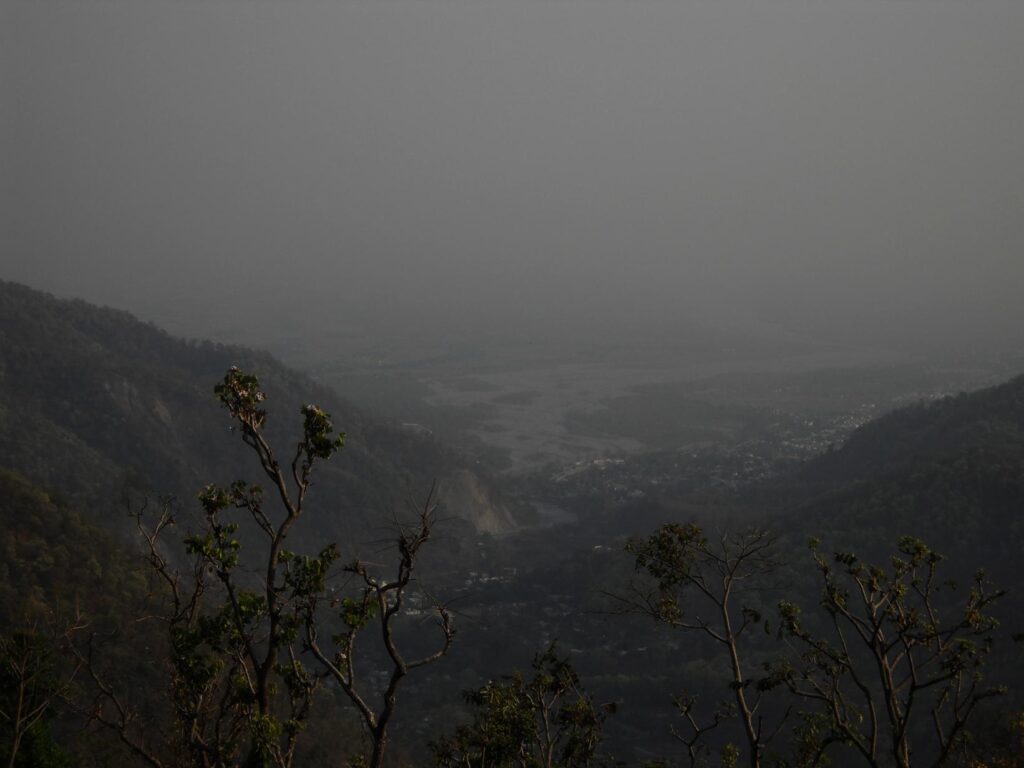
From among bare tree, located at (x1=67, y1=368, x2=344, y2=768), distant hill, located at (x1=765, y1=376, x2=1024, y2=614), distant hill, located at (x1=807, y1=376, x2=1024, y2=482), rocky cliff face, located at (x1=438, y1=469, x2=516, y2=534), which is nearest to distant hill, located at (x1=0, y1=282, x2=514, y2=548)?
rocky cliff face, located at (x1=438, y1=469, x2=516, y2=534)

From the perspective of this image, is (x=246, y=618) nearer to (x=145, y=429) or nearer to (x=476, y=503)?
(x=145, y=429)

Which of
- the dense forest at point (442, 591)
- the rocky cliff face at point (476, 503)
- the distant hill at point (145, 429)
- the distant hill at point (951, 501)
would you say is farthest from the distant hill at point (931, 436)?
the distant hill at point (145, 429)

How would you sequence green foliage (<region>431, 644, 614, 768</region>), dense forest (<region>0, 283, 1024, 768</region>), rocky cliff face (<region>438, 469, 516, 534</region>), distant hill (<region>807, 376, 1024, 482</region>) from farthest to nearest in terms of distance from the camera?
rocky cliff face (<region>438, 469, 516, 534</region>), distant hill (<region>807, 376, 1024, 482</region>), green foliage (<region>431, 644, 614, 768</region>), dense forest (<region>0, 283, 1024, 768</region>)

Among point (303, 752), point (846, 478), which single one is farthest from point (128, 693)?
point (846, 478)

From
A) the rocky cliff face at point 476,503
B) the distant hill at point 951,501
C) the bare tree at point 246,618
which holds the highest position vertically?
the bare tree at point 246,618

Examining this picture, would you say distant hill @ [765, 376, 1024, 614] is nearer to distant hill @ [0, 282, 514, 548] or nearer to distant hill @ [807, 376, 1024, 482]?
distant hill @ [807, 376, 1024, 482]

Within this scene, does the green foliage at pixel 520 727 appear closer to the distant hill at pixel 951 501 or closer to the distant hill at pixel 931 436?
the distant hill at pixel 951 501

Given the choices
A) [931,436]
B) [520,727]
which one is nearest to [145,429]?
[520,727]
